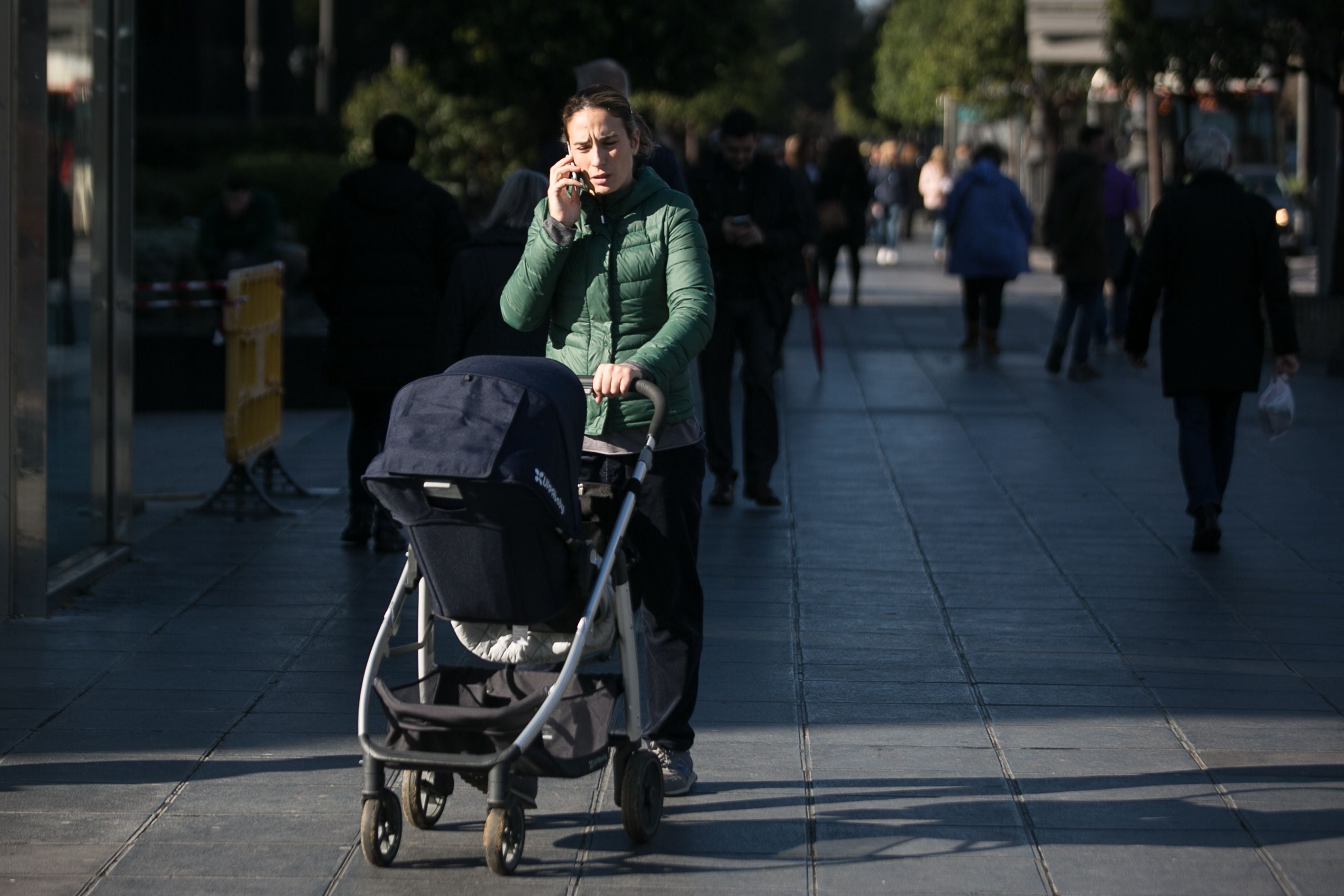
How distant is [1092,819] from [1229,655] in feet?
6.45

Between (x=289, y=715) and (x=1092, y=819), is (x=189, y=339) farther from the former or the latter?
(x=1092, y=819)

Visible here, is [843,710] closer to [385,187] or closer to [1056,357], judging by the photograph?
[385,187]

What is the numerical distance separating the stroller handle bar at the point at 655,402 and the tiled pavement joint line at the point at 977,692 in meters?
1.30

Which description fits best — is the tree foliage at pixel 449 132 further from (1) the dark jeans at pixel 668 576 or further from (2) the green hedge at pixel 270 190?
(1) the dark jeans at pixel 668 576

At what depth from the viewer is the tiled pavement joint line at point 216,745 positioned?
4.25m

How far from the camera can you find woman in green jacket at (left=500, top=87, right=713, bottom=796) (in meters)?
4.43

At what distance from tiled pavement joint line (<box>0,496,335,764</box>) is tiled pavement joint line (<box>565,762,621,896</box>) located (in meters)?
1.59

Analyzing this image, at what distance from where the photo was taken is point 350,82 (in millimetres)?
54438

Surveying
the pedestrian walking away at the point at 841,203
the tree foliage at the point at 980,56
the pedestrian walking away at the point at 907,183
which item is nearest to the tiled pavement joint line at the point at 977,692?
the pedestrian walking away at the point at 841,203

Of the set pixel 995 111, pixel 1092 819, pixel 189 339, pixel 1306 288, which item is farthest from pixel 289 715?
pixel 995 111

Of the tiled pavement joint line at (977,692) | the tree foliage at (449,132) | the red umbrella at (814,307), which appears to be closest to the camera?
the tiled pavement joint line at (977,692)

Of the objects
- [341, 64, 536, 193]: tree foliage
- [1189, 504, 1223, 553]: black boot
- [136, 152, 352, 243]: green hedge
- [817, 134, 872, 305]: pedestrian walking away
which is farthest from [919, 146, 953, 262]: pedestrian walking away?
[1189, 504, 1223, 553]: black boot

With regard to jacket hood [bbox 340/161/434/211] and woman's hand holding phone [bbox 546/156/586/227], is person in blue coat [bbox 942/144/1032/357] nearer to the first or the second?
jacket hood [bbox 340/161/434/211]

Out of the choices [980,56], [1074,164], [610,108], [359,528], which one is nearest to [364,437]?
[359,528]
